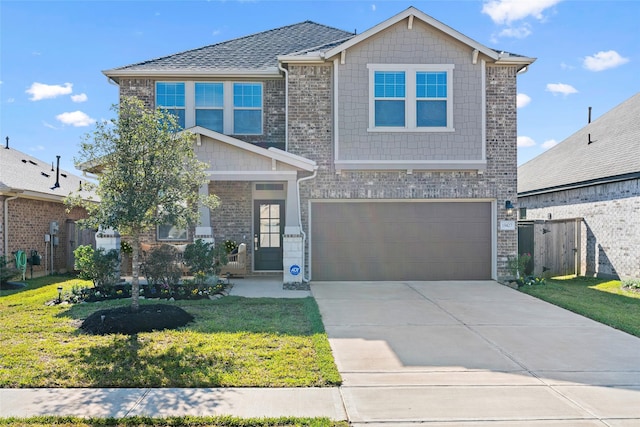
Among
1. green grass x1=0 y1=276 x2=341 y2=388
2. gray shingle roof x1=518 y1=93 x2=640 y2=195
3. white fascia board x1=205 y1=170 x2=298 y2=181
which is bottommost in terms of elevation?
green grass x1=0 y1=276 x2=341 y2=388

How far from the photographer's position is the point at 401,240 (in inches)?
512

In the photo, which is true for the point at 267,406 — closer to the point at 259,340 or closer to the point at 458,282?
the point at 259,340

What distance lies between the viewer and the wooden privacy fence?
14.4 meters

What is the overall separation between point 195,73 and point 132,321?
818 centimetres

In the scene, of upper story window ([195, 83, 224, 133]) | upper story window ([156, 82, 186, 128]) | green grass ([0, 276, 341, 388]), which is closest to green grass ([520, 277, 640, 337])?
green grass ([0, 276, 341, 388])

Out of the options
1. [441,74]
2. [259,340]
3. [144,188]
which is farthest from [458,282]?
[144,188]

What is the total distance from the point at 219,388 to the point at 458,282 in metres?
9.24

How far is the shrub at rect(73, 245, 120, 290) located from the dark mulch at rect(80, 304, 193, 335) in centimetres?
270

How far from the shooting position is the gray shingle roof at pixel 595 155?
567 inches

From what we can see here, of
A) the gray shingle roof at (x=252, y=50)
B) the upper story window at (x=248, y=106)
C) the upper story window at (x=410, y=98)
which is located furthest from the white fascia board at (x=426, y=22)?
the upper story window at (x=248, y=106)

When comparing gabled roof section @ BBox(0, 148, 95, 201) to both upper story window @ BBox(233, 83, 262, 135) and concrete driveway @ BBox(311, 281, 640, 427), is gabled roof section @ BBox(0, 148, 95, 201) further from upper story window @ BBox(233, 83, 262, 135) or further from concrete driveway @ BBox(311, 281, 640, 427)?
A: concrete driveway @ BBox(311, 281, 640, 427)

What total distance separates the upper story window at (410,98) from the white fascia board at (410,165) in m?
0.86

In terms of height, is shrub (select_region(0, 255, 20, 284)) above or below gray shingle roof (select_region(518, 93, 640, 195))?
below

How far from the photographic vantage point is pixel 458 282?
42.3ft
